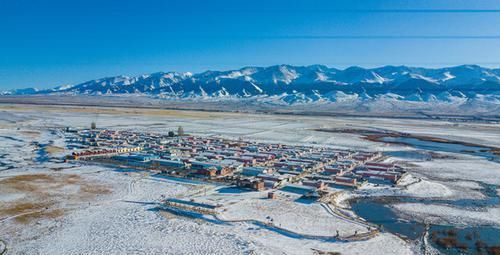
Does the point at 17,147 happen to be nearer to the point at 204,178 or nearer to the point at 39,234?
the point at 204,178

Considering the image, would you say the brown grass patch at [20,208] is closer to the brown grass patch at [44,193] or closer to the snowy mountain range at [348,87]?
the brown grass patch at [44,193]

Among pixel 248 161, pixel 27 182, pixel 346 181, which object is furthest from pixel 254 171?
pixel 27 182

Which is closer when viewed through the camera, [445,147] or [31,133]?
[445,147]

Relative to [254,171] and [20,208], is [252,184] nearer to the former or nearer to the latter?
[254,171]

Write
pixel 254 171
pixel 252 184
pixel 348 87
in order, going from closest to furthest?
pixel 252 184, pixel 254 171, pixel 348 87

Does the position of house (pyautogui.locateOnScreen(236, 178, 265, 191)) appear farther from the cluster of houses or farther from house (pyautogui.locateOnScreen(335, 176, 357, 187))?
house (pyautogui.locateOnScreen(335, 176, 357, 187))

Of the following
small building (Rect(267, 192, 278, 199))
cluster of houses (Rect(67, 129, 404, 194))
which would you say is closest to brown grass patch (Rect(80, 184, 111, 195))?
cluster of houses (Rect(67, 129, 404, 194))

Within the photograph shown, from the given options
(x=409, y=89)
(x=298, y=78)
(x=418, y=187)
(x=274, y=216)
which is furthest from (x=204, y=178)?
(x=298, y=78)
